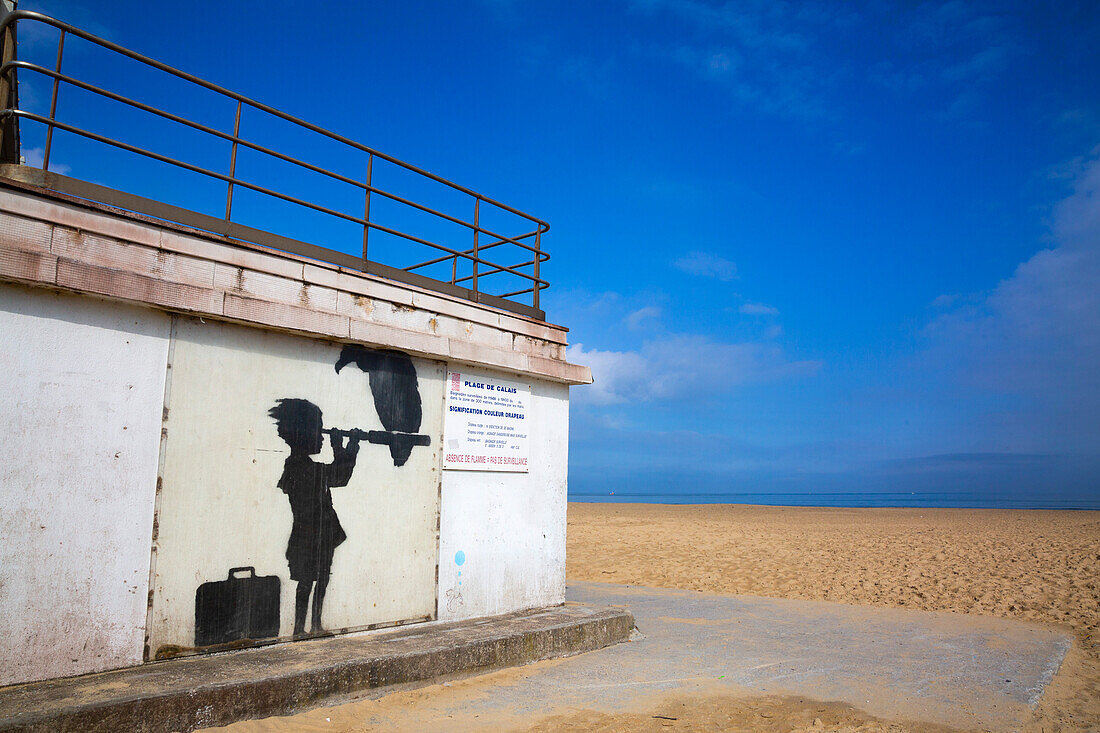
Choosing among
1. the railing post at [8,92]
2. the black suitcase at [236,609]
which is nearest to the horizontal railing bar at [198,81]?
the railing post at [8,92]

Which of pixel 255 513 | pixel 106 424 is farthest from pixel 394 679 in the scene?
pixel 106 424

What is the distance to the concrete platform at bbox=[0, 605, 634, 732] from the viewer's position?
14.3 ft

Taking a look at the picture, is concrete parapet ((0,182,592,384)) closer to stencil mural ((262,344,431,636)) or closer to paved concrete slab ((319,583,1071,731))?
stencil mural ((262,344,431,636))

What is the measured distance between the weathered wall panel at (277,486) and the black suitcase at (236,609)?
6 cm

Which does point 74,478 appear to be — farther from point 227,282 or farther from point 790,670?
point 790,670

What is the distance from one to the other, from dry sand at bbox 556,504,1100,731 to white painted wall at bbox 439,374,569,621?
245 cm

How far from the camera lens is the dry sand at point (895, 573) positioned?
674 cm

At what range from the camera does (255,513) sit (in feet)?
19.8

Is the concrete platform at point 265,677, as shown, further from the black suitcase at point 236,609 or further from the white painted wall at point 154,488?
the white painted wall at point 154,488

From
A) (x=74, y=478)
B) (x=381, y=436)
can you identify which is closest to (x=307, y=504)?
(x=381, y=436)

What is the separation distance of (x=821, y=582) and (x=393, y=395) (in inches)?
421

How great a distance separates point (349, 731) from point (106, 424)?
9.49ft

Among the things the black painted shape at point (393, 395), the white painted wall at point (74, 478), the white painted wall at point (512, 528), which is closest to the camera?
the white painted wall at point (74, 478)

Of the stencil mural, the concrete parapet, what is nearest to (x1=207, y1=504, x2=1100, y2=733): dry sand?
the stencil mural
